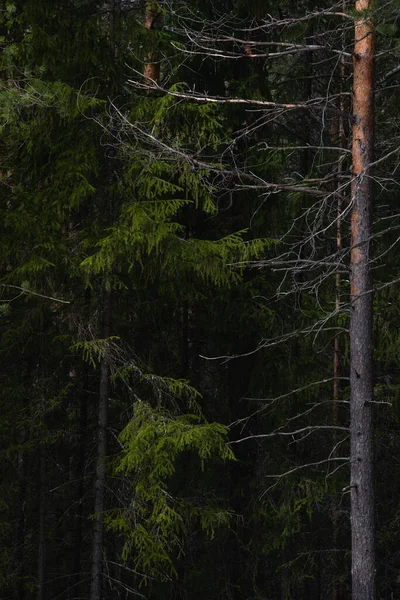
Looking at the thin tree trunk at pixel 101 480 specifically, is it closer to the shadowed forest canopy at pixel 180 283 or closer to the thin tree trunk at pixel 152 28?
the shadowed forest canopy at pixel 180 283

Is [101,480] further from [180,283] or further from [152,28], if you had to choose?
[152,28]

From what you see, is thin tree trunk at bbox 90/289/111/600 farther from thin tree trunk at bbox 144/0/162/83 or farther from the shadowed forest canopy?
thin tree trunk at bbox 144/0/162/83

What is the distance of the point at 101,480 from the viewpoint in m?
9.12

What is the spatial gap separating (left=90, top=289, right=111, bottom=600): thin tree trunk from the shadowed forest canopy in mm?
24

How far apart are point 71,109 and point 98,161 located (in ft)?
2.35

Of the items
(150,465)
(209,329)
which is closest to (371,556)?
(150,465)

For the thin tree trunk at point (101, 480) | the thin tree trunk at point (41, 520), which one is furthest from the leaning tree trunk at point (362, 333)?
the thin tree trunk at point (41, 520)

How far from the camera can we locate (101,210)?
9531 mm

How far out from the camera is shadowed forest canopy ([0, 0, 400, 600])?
24.5ft

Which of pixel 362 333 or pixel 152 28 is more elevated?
pixel 152 28

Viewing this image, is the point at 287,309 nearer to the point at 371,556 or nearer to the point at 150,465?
the point at 150,465

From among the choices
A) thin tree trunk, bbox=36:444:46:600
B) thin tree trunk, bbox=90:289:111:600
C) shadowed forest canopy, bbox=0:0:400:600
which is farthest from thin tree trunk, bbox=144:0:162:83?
thin tree trunk, bbox=36:444:46:600

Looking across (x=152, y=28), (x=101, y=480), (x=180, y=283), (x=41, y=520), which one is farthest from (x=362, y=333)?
(x=41, y=520)

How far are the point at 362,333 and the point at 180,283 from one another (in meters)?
2.70
